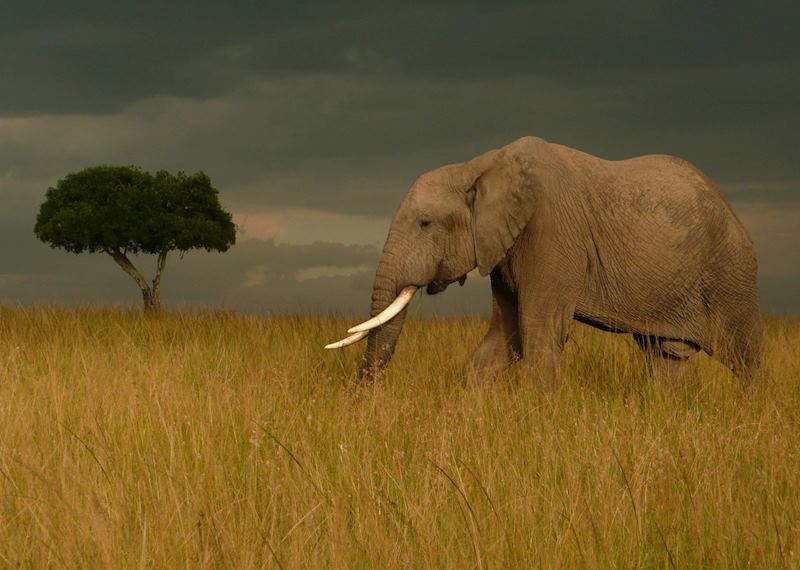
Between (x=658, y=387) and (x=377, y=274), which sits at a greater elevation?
(x=377, y=274)

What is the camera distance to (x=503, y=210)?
6.58m

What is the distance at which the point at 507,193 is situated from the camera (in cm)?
659

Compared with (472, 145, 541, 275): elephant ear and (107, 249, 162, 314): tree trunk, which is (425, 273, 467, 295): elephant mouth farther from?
(107, 249, 162, 314): tree trunk

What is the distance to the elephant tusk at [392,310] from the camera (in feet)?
21.7

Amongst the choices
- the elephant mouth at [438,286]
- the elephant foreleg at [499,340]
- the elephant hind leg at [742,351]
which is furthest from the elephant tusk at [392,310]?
the elephant hind leg at [742,351]

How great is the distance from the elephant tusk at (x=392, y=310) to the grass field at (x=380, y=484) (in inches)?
19.0

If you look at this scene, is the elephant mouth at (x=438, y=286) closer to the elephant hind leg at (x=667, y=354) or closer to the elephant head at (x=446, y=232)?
the elephant head at (x=446, y=232)

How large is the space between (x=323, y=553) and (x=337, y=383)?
3.85 metres

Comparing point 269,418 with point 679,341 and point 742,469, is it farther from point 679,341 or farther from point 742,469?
point 679,341

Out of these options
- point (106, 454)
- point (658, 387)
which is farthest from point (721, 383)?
point (106, 454)

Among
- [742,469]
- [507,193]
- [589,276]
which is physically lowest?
[742,469]

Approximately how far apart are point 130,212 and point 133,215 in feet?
0.44

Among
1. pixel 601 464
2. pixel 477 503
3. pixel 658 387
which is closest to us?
pixel 477 503

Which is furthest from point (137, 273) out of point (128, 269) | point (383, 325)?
point (383, 325)
